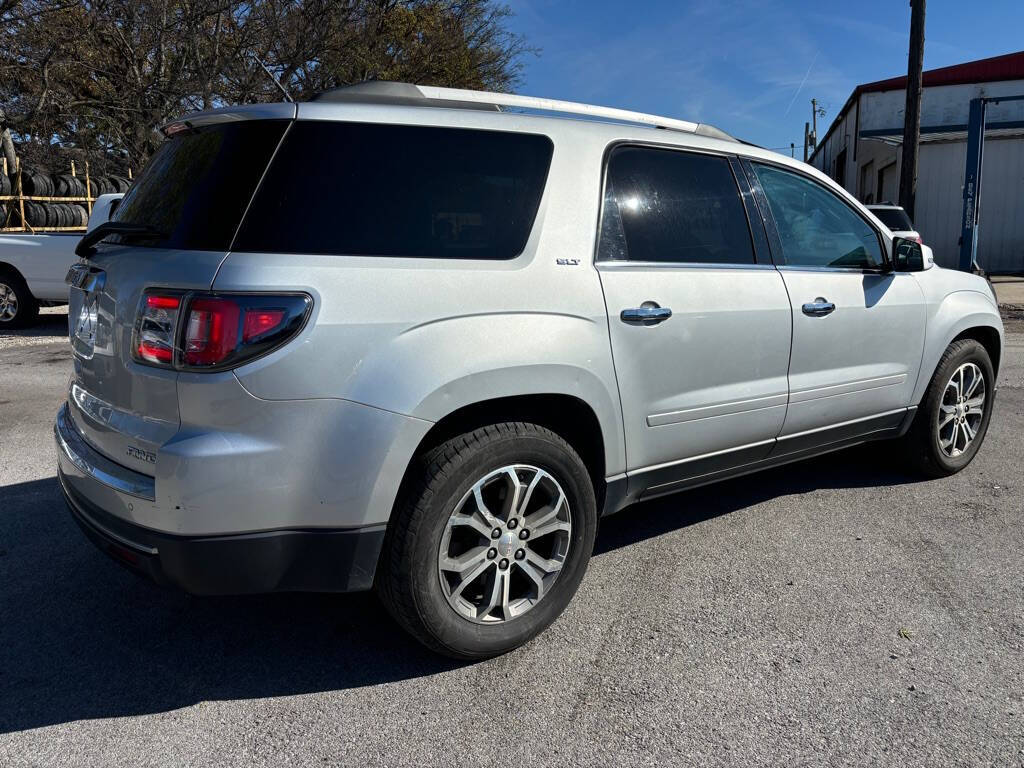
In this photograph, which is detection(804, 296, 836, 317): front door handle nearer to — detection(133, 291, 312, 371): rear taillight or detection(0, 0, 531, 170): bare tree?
detection(133, 291, 312, 371): rear taillight

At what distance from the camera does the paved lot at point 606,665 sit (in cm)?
255

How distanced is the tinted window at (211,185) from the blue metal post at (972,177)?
17237 millimetres

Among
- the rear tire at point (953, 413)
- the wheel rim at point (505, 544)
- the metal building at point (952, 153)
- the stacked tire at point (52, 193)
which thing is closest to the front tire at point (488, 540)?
the wheel rim at point (505, 544)

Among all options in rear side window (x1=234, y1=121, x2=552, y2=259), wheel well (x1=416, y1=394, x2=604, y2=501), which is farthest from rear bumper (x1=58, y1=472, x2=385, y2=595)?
rear side window (x1=234, y1=121, x2=552, y2=259)

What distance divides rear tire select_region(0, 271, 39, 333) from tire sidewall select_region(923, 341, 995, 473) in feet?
37.4

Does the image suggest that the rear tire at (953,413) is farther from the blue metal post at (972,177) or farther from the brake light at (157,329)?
the blue metal post at (972,177)

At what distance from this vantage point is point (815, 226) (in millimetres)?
4203

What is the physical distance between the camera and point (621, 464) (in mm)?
3328

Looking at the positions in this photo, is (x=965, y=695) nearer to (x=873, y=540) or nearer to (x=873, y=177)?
(x=873, y=540)

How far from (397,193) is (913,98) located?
1858 cm

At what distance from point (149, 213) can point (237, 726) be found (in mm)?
1716

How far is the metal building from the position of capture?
23984 millimetres

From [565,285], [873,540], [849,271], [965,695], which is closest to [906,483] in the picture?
[873,540]

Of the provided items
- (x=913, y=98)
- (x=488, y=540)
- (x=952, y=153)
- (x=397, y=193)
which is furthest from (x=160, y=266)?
(x=952, y=153)
